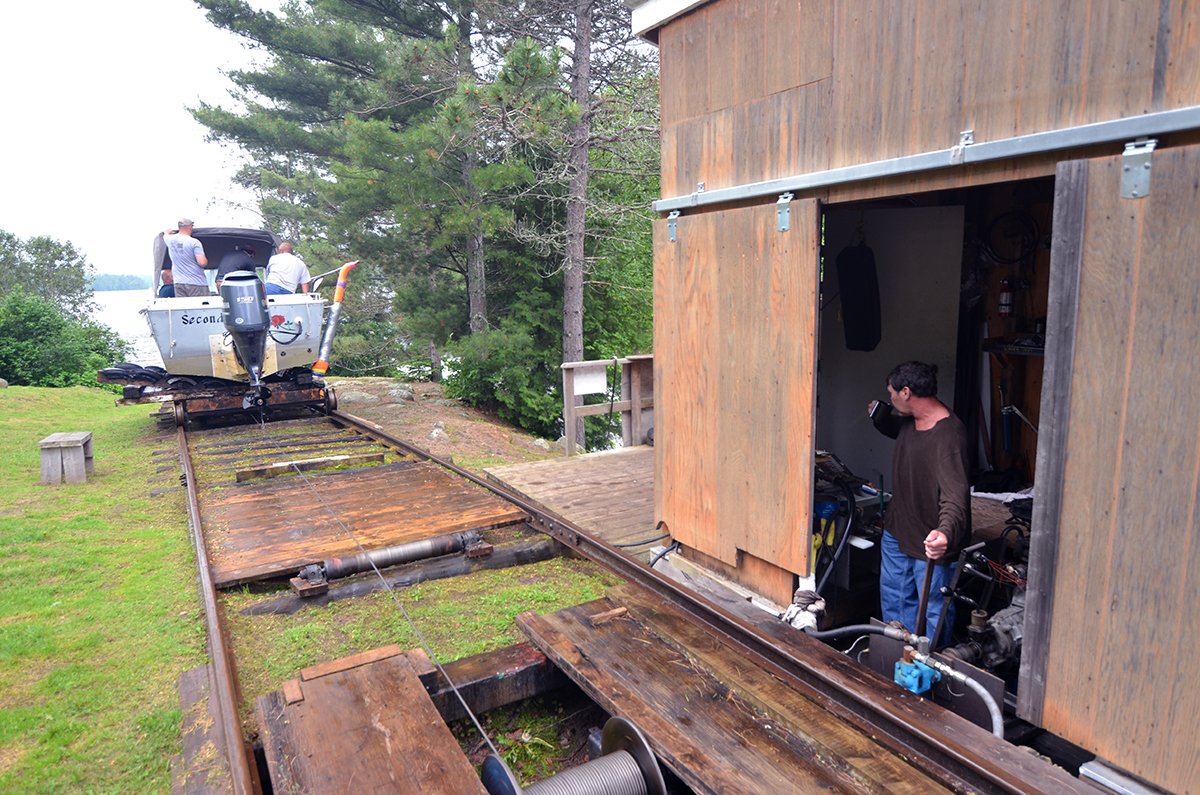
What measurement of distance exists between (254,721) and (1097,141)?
410 centimetres

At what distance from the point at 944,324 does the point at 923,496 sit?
7.49 ft

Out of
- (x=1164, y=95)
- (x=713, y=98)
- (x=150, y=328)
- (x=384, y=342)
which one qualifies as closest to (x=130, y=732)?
(x=713, y=98)

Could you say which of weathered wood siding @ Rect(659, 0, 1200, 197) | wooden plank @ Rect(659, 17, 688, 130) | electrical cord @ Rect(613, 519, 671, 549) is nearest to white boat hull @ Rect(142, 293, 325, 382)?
electrical cord @ Rect(613, 519, 671, 549)

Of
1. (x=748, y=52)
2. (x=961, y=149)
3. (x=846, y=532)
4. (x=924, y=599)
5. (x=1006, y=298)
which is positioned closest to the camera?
(x=961, y=149)

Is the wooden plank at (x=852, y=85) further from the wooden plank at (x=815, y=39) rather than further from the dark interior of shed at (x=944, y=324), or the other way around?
the dark interior of shed at (x=944, y=324)

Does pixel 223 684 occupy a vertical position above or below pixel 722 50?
below

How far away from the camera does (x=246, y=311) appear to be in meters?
9.09

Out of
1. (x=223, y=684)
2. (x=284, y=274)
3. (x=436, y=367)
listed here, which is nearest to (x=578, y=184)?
(x=284, y=274)

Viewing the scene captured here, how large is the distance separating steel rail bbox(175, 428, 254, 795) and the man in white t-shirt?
5893 millimetres

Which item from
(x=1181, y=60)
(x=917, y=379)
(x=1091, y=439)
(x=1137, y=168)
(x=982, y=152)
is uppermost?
(x=1181, y=60)

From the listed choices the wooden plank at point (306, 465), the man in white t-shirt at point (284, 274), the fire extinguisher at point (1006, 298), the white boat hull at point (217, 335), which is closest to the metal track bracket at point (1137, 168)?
the fire extinguisher at point (1006, 298)

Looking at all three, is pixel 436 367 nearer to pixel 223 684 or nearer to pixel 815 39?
pixel 223 684

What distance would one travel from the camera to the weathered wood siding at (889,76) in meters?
2.46

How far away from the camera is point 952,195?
5617mm
